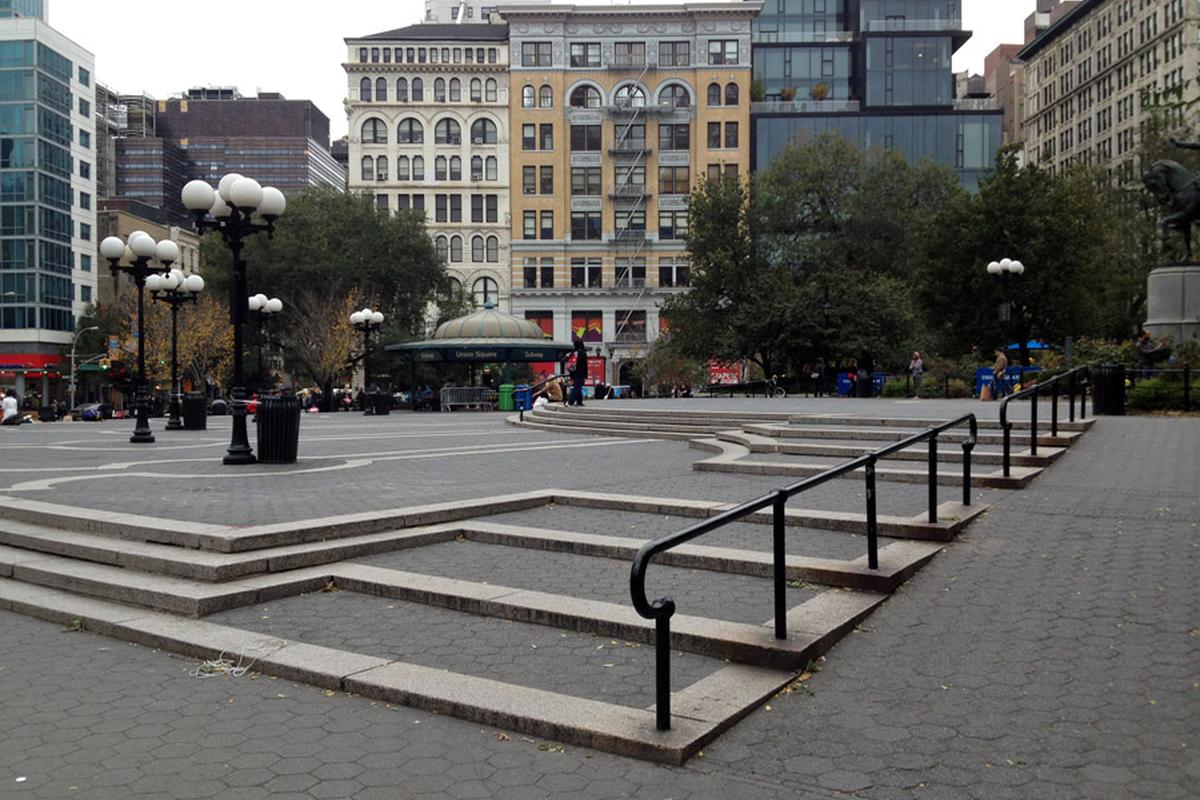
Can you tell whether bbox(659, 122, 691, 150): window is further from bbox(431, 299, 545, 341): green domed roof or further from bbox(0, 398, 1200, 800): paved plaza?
bbox(0, 398, 1200, 800): paved plaza

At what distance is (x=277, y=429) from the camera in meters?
14.0

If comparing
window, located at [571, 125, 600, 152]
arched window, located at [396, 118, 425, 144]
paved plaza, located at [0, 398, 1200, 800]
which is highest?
arched window, located at [396, 118, 425, 144]

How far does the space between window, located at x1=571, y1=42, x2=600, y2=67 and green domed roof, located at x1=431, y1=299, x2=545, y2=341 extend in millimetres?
44436

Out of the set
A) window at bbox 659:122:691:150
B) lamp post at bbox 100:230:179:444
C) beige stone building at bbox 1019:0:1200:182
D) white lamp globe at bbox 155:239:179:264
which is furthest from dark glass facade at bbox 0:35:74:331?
beige stone building at bbox 1019:0:1200:182

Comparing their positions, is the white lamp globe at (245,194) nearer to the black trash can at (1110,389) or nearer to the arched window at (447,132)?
the black trash can at (1110,389)

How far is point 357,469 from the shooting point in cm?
1345

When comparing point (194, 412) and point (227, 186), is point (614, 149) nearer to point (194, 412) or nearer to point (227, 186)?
point (194, 412)

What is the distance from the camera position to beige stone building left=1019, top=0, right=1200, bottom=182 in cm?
8069

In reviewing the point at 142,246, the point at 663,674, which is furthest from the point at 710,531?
the point at 142,246

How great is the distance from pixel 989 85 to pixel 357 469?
137 meters

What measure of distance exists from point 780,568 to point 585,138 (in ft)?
263

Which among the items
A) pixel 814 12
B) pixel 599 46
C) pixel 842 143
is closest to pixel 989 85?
pixel 814 12

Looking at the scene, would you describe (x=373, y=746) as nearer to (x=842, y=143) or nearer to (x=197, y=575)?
(x=197, y=575)

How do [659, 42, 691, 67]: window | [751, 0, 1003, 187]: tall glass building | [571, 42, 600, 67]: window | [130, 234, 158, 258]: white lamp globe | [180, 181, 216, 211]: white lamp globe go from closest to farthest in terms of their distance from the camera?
[180, 181, 216, 211]: white lamp globe, [130, 234, 158, 258]: white lamp globe, [751, 0, 1003, 187]: tall glass building, [571, 42, 600, 67]: window, [659, 42, 691, 67]: window
